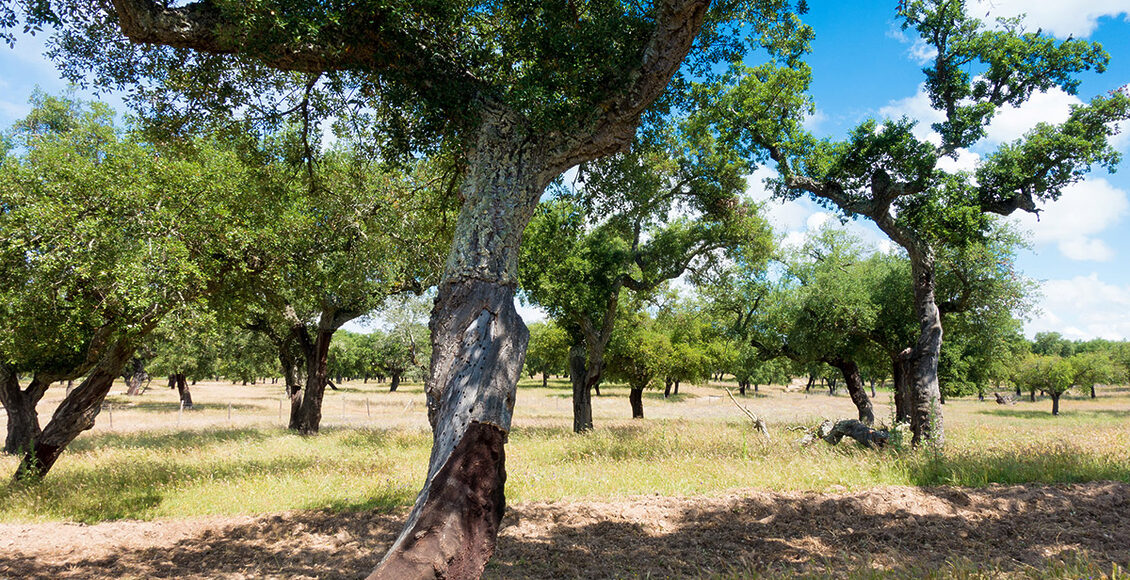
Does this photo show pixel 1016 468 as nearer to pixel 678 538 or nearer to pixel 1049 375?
pixel 678 538

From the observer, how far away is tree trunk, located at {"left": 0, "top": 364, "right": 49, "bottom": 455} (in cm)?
1598

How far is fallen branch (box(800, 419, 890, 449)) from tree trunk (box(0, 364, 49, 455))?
2300 cm

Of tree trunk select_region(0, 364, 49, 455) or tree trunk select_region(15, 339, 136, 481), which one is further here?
tree trunk select_region(0, 364, 49, 455)

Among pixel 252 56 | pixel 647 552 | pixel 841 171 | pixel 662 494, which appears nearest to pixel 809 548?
pixel 647 552

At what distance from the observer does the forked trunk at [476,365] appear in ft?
11.4

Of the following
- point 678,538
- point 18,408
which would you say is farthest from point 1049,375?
point 18,408

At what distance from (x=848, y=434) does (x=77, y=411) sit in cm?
1707

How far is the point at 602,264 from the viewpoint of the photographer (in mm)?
18406

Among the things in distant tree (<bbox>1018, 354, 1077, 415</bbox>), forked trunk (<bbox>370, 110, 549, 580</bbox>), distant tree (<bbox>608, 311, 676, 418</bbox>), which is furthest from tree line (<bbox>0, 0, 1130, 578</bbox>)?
distant tree (<bbox>1018, 354, 1077, 415</bbox>)

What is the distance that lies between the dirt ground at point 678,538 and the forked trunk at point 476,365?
279 centimetres

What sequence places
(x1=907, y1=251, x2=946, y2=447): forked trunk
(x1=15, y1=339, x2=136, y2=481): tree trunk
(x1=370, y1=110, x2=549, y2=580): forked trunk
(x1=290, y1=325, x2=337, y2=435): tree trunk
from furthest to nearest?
(x1=290, y1=325, x2=337, y2=435): tree trunk → (x1=907, y1=251, x2=946, y2=447): forked trunk → (x1=15, y1=339, x2=136, y2=481): tree trunk → (x1=370, y1=110, x2=549, y2=580): forked trunk

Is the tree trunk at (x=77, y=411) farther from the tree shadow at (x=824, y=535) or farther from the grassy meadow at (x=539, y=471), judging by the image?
the tree shadow at (x=824, y=535)

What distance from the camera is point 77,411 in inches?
398

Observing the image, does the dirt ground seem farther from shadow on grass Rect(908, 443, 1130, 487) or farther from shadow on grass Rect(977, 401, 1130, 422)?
shadow on grass Rect(977, 401, 1130, 422)
